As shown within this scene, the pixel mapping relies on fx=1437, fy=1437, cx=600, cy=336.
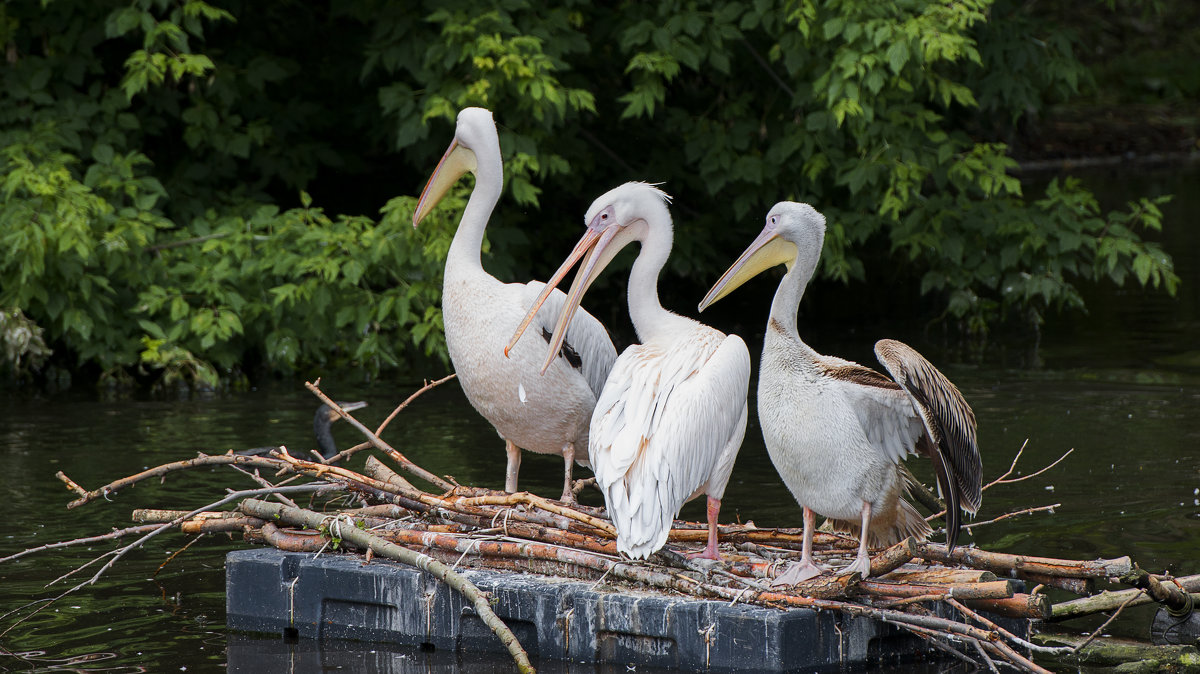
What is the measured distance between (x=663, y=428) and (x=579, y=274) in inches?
29.4

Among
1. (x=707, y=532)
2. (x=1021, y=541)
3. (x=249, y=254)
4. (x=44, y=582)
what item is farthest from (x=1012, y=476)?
(x=249, y=254)

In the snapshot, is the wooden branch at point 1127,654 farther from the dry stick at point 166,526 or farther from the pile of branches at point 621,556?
the dry stick at point 166,526

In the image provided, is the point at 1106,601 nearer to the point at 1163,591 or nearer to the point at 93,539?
the point at 1163,591

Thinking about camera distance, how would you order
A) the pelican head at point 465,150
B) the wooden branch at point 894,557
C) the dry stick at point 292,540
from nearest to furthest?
1. the wooden branch at point 894,557
2. the dry stick at point 292,540
3. the pelican head at point 465,150

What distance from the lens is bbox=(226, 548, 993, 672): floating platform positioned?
3.96 metres

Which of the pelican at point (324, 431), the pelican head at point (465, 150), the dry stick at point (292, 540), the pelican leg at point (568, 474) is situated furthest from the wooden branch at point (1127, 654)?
the pelican at point (324, 431)

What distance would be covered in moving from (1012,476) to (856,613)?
9.62 ft

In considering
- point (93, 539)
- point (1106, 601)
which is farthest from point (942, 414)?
point (93, 539)

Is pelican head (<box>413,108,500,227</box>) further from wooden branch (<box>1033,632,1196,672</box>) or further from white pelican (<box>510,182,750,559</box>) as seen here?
wooden branch (<box>1033,632,1196,672</box>)

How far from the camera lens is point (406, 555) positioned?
14.5ft

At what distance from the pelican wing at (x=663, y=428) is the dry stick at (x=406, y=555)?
0.42 metres

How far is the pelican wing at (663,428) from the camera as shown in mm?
4156

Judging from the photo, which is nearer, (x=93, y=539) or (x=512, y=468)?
(x=93, y=539)

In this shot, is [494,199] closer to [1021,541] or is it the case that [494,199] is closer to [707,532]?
[707,532]
